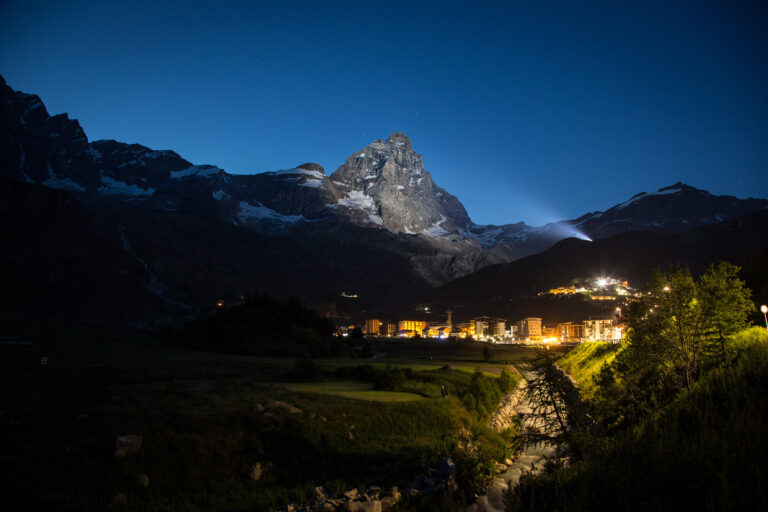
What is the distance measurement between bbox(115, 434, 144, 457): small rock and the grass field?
0.22m

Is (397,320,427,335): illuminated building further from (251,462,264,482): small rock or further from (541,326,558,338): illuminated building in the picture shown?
(251,462,264,482): small rock

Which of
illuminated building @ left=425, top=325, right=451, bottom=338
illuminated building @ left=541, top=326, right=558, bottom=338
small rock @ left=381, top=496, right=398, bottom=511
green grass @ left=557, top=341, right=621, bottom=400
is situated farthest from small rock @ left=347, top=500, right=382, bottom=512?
illuminated building @ left=425, top=325, right=451, bottom=338

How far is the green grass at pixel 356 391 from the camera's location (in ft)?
83.4

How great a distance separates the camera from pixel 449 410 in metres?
25.4

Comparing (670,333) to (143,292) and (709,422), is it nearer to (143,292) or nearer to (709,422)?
(709,422)

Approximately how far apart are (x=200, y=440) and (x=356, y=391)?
13442 mm

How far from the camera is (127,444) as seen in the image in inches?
557

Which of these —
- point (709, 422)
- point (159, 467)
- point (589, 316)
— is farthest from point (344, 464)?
point (589, 316)

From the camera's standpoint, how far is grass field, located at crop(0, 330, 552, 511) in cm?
1284

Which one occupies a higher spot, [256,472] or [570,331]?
[256,472]

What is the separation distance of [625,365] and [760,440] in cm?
2216

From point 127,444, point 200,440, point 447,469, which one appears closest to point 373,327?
point 447,469

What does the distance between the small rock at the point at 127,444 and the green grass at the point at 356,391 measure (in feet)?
37.3

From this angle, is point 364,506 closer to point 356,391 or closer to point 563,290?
point 356,391
